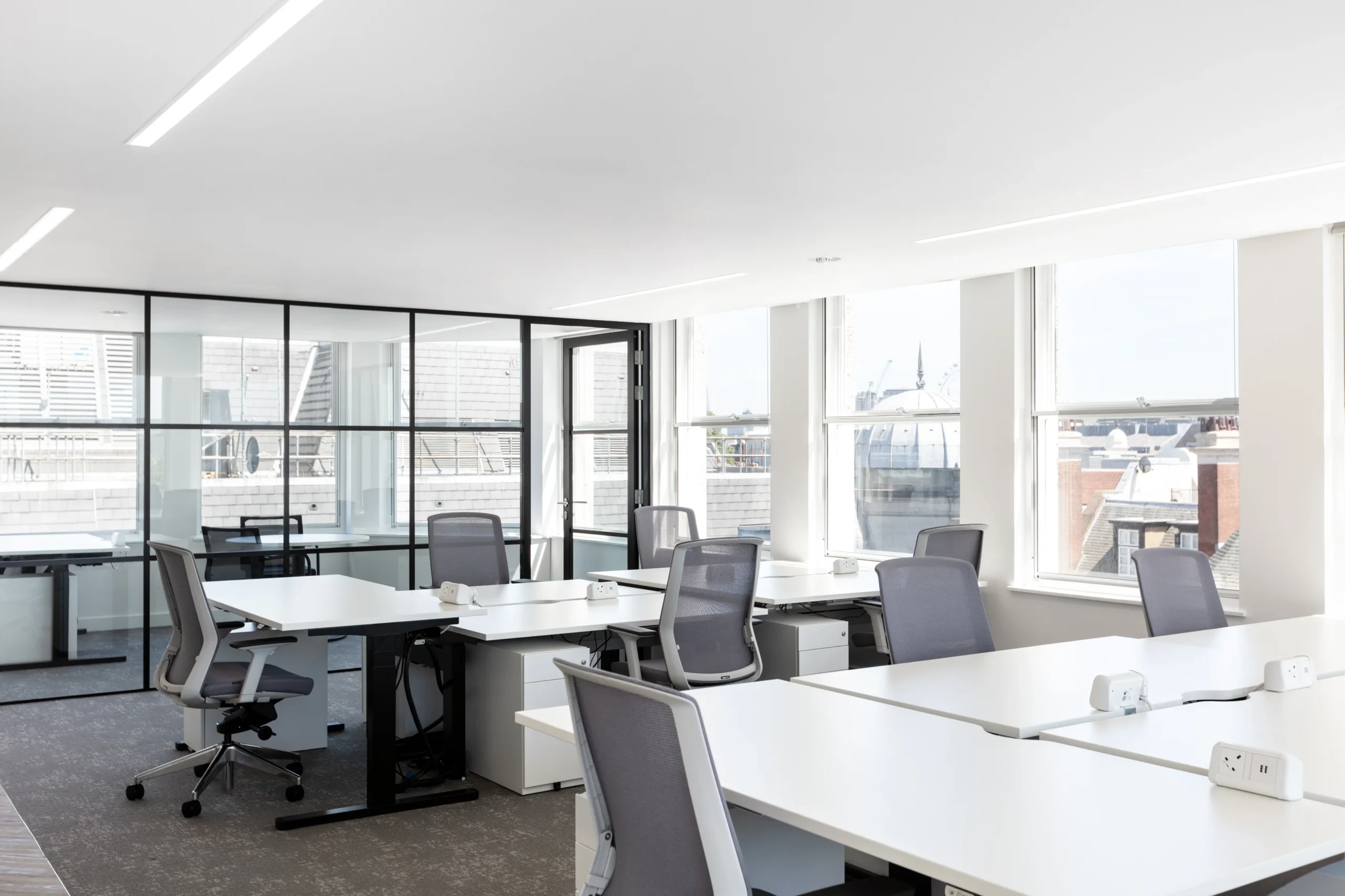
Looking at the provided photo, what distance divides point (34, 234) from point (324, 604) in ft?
7.55

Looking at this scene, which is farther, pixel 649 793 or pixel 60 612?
pixel 60 612

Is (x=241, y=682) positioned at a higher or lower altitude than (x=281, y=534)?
lower

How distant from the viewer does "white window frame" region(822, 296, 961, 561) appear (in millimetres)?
7750

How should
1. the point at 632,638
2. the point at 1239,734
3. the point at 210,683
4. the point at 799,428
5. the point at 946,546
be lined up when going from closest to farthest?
the point at 1239,734 → the point at 210,683 → the point at 632,638 → the point at 946,546 → the point at 799,428

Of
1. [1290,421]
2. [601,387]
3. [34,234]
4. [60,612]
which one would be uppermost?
[34,234]

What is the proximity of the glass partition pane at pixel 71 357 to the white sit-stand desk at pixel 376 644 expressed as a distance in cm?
248

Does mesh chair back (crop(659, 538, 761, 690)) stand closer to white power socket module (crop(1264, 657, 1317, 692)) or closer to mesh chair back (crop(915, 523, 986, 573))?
mesh chair back (crop(915, 523, 986, 573))

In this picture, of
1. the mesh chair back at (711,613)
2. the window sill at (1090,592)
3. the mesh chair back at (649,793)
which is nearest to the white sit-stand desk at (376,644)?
the mesh chair back at (711,613)

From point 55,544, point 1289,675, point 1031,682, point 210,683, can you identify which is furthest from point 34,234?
point 1289,675

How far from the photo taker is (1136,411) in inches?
236

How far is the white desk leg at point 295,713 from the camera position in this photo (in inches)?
203

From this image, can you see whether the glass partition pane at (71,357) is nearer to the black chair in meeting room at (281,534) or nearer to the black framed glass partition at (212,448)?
the black framed glass partition at (212,448)

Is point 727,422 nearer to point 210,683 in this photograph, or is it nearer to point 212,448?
point 212,448

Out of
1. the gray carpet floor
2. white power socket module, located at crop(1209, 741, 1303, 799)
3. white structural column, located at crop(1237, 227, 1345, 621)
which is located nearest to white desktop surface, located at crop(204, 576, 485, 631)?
the gray carpet floor
